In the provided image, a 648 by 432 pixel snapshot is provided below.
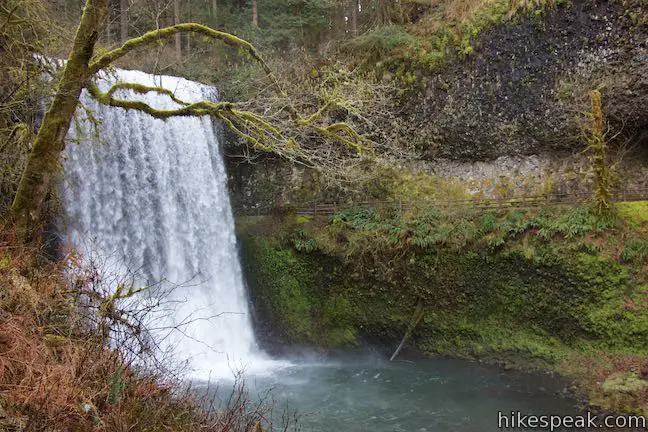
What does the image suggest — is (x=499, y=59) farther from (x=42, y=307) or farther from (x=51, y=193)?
(x=42, y=307)

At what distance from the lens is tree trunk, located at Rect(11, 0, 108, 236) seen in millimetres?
6332

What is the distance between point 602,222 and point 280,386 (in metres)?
8.34

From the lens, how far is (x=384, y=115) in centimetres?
1586

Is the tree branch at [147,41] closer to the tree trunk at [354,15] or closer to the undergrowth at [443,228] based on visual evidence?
the undergrowth at [443,228]

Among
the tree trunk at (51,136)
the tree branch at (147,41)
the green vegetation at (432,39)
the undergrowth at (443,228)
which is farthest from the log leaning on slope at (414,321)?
the tree trunk at (51,136)

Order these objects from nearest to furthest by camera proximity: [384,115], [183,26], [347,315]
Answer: [183,26] < [347,315] < [384,115]

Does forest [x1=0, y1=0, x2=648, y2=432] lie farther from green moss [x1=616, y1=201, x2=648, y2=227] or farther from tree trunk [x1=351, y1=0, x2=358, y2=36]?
tree trunk [x1=351, y1=0, x2=358, y2=36]

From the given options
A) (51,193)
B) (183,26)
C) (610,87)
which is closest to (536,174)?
(610,87)

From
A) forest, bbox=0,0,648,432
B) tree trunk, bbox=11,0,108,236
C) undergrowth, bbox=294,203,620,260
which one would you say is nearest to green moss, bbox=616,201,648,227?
forest, bbox=0,0,648,432

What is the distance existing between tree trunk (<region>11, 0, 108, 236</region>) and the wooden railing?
9.23 meters

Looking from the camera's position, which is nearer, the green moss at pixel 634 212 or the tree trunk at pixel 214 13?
the green moss at pixel 634 212

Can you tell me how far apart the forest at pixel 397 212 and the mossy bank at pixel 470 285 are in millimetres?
48

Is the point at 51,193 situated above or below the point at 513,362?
above

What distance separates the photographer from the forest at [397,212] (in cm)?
994
